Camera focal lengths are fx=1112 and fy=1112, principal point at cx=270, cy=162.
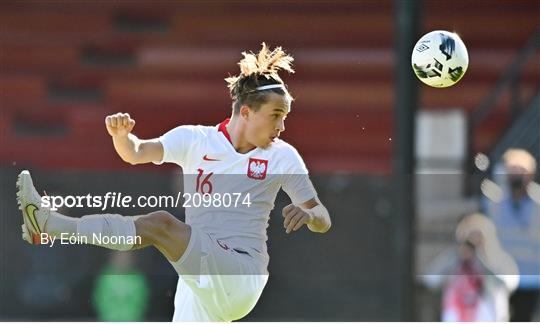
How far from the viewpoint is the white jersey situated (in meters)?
6.08

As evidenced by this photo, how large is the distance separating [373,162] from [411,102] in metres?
1.53

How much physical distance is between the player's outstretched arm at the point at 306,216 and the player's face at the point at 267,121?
1.36 ft

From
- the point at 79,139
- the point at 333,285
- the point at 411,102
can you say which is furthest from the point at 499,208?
the point at 79,139

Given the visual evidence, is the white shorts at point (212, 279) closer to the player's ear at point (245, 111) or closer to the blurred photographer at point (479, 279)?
the player's ear at point (245, 111)

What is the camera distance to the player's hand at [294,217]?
5.77 meters

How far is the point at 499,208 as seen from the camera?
8773 mm

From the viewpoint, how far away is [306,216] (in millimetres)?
5867

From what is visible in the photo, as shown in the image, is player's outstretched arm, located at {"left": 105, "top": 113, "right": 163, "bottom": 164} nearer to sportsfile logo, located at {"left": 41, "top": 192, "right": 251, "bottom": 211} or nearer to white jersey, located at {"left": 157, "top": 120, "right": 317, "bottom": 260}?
white jersey, located at {"left": 157, "top": 120, "right": 317, "bottom": 260}

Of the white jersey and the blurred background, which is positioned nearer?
the white jersey

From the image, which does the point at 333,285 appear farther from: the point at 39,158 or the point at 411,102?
the point at 39,158

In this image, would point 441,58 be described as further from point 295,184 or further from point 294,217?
point 294,217

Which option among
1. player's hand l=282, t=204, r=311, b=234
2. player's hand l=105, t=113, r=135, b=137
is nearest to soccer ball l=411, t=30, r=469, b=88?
player's hand l=282, t=204, r=311, b=234

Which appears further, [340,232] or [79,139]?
[79,139]

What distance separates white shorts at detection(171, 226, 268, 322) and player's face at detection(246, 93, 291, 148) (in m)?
0.60
